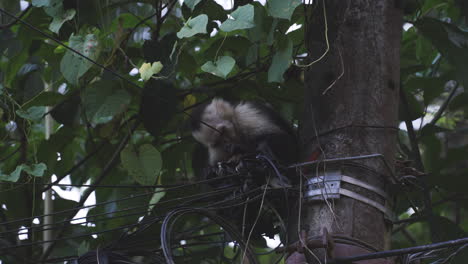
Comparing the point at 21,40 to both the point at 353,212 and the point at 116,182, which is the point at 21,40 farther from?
the point at 353,212

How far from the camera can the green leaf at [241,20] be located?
270 centimetres

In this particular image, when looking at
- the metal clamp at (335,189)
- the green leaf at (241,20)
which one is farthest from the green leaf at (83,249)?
the green leaf at (241,20)

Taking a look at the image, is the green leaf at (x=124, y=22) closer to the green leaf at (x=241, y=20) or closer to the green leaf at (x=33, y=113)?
the green leaf at (x=33, y=113)

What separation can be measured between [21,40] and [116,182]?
1142mm

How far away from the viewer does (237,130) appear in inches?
165

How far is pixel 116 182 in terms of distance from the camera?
4504 mm

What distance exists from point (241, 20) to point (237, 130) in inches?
60.1

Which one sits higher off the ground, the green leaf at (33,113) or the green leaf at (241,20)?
the green leaf at (33,113)

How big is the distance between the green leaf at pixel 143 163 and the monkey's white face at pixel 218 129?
2.16ft

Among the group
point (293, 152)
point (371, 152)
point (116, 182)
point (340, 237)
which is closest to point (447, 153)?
point (293, 152)

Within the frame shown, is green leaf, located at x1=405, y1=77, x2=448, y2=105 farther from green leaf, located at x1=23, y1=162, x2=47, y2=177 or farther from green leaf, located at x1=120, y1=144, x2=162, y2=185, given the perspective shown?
green leaf, located at x1=23, y1=162, x2=47, y2=177

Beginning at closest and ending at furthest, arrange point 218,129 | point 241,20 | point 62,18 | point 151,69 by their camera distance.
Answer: point 241,20 < point 151,69 < point 62,18 < point 218,129

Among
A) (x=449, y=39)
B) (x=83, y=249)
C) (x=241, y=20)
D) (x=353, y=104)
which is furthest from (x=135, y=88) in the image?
(x=449, y=39)

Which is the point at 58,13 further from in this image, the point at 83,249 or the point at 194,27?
the point at 83,249
